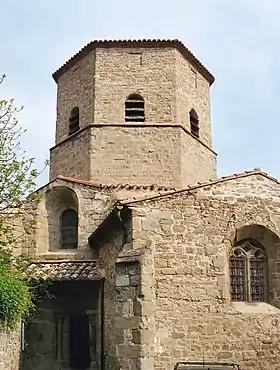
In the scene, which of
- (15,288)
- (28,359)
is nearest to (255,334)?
(15,288)

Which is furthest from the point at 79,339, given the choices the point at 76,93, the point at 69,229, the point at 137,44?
the point at 137,44

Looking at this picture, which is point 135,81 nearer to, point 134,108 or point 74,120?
point 134,108

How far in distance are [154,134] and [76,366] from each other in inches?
326

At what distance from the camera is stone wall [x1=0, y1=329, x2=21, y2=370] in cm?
1203

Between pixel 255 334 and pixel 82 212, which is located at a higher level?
pixel 82 212

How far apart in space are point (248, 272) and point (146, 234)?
277 cm

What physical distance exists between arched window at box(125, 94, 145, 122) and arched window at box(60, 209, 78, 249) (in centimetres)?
423

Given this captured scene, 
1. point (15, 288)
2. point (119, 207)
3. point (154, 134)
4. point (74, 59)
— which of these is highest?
point (74, 59)

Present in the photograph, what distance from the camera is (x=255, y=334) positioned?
12.8m

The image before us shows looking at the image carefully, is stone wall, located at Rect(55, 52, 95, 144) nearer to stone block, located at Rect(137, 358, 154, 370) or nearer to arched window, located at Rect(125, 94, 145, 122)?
arched window, located at Rect(125, 94, 145, 122)

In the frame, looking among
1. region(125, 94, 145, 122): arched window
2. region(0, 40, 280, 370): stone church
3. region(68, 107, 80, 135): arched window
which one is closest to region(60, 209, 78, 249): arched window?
region(0, 40, 280, 370): stone church

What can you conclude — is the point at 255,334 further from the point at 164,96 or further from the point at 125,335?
the point at 164,96

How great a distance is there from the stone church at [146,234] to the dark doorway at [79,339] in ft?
0.11

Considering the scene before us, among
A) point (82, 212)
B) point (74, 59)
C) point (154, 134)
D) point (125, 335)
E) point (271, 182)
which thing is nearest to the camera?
point (125, 335)
